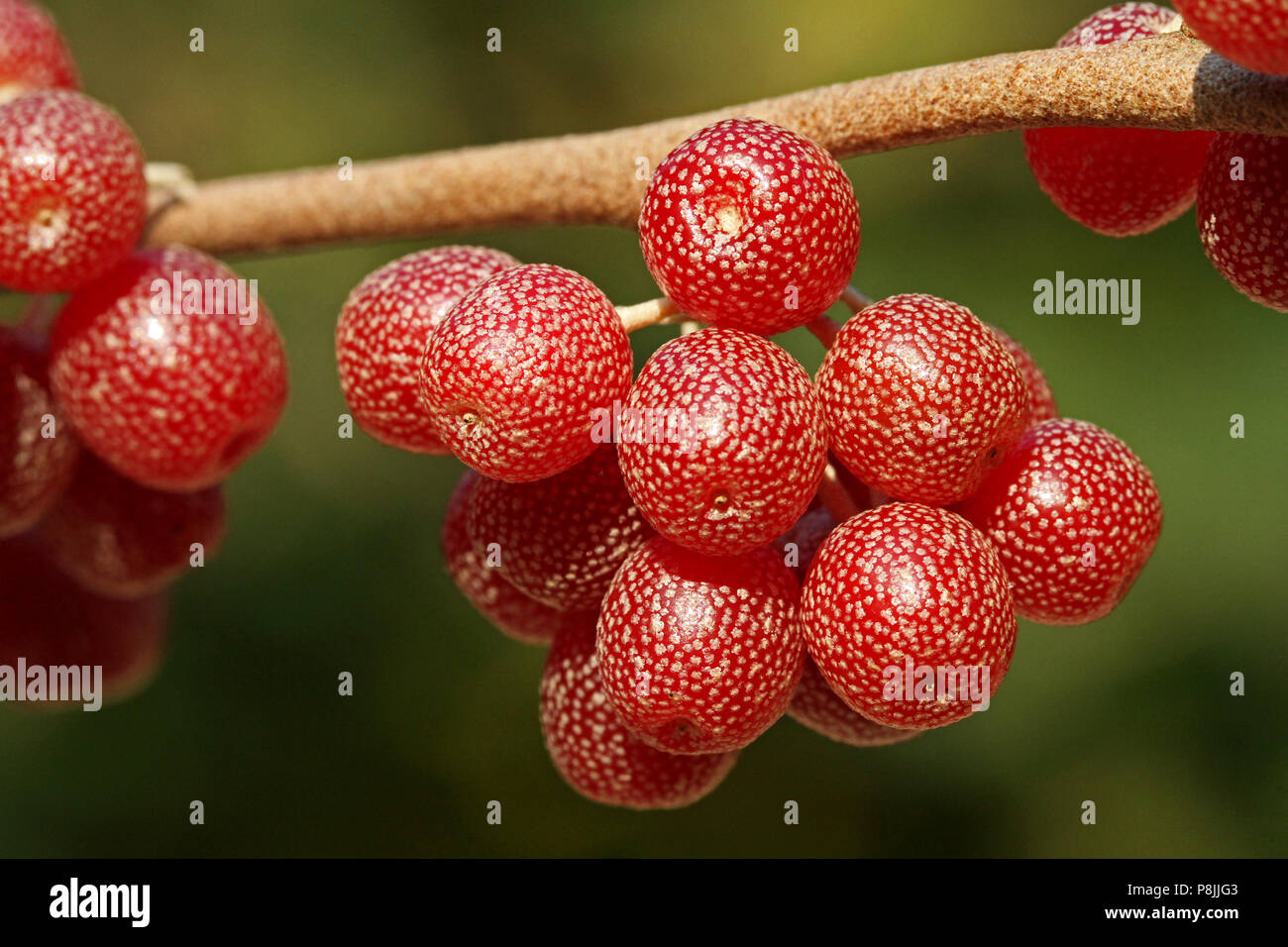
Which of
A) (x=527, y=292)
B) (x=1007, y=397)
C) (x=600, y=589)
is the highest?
(x=527, y=292)

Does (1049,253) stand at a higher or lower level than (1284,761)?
higher

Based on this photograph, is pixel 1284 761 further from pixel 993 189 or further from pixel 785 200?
pixel 785 200

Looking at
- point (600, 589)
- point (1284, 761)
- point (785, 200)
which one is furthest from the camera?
point (1284, 761)

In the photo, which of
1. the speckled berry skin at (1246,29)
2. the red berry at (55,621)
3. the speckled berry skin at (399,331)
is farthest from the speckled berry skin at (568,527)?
the red berry at (55,621)

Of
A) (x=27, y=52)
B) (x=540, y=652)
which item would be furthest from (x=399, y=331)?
(x=540, y=652)

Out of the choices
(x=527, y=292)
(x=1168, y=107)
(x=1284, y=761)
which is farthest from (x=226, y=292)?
(x=1284, y=761)

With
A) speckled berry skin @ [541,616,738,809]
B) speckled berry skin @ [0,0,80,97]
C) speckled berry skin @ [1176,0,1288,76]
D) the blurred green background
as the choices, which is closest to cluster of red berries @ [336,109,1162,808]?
speckled berry skin @ [541,616,738,809]

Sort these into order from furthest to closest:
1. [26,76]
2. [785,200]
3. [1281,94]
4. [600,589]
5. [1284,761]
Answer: [1284,761]
[26,76]
[600,589]
[785,200]
[1281,94]
